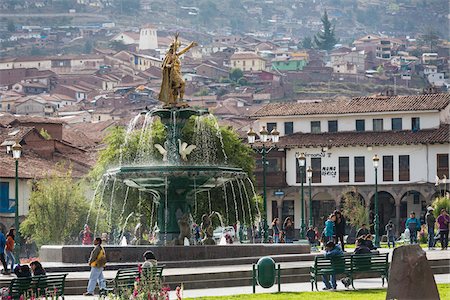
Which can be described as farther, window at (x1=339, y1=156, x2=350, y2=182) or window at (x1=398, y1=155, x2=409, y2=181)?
window at (x1=339, y1=156, x2=350, y2=182)

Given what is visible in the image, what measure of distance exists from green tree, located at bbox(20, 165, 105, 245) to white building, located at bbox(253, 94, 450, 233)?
26.5 meters

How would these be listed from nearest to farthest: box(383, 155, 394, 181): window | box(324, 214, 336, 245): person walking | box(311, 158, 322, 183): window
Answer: box(324, 214, 336, 245): person walking < box(383, 155, 394, 181): window < box(311, 158, 322, 183): window

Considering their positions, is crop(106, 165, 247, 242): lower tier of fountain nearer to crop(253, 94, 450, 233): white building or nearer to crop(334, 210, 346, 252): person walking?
crop(334, 210, 346, 252): person walking

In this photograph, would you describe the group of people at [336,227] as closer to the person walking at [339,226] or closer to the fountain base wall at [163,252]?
the person walking at [339,226]

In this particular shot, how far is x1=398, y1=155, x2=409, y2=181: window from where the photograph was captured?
101 metres

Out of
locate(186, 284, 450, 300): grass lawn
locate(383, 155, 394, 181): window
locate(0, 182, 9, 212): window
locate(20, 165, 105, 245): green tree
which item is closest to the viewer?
locate(186, 284, 450, 300): grass lawn

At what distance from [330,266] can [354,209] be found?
58527 mm

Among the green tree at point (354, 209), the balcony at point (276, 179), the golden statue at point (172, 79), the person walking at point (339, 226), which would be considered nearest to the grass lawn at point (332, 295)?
the person walking at point (339, 226)

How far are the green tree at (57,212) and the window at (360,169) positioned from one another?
1066 inches

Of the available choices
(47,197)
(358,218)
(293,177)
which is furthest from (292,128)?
(47,197)

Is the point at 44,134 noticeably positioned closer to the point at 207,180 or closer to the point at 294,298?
the point at 207,180

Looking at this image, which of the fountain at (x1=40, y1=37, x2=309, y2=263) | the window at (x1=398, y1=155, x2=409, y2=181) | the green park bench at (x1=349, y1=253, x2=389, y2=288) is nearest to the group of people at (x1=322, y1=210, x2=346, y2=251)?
the fountain at (x1=40, y1=37, x2=309, y2=263)

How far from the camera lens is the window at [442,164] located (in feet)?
328

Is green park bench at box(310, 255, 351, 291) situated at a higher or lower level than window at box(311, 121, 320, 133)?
lower
